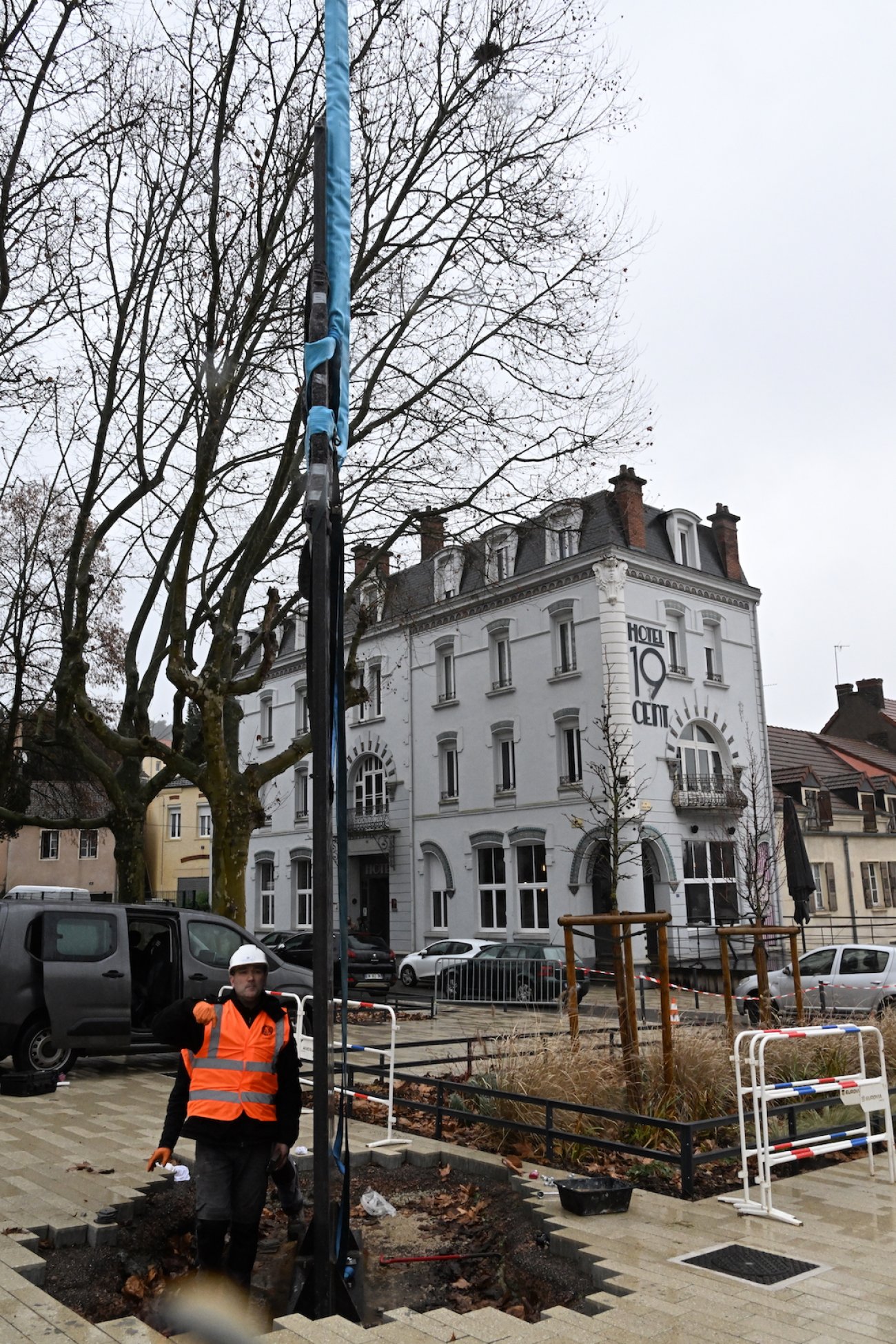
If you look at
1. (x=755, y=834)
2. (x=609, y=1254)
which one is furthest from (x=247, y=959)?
(x=755, y=834)

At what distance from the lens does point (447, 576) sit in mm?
37250

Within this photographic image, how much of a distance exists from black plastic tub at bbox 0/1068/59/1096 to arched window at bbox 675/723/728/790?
23.2 meters

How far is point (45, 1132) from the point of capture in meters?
9.07

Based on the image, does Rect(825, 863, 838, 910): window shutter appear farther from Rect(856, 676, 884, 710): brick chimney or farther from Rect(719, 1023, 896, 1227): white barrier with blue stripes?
Rect(719, 1023, 896, 1227): white barrier with blue stripes

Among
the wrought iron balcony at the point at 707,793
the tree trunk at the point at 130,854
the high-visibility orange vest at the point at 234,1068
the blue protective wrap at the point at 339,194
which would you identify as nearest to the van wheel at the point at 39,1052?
the high-visibility orange vest at the point at 234,1068

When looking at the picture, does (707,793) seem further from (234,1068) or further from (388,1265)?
(234,1068)

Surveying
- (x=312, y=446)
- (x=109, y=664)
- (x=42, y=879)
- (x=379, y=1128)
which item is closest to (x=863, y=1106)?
(x=379, y=1128)

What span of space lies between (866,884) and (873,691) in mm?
14691

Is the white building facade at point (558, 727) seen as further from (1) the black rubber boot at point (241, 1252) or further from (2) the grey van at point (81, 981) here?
(1) the black rubber boot at point (241, 1252)

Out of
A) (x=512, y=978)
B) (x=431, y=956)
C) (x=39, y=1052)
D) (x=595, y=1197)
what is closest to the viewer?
(x=595, y=1197)

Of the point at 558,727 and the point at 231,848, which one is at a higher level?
the point at 558,727

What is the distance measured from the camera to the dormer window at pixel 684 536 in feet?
112

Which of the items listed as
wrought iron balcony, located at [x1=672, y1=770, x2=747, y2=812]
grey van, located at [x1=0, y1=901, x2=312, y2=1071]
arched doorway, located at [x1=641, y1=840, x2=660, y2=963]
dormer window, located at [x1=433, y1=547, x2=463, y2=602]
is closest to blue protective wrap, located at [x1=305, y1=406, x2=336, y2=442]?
grey van, located at [x1=0, y1=901, x2=312, y2=1071]

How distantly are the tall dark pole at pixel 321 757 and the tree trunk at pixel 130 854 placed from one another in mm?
18510
